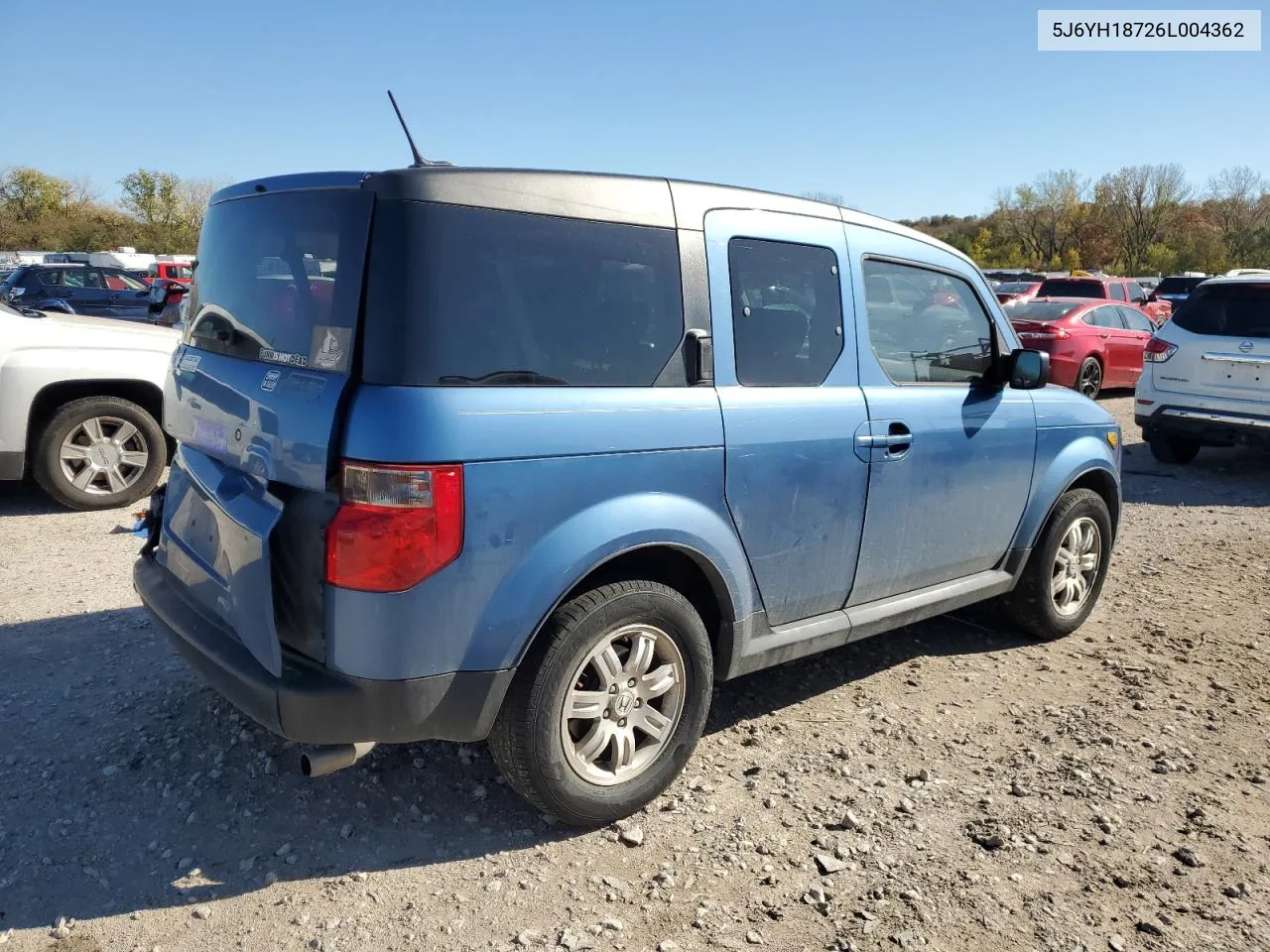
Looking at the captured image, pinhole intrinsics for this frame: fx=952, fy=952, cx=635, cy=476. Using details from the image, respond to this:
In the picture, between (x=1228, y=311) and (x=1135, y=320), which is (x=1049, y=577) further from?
(x=1135, y=320)

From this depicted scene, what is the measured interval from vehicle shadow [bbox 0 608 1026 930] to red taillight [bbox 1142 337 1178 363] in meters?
6.93

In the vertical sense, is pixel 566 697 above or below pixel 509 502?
below

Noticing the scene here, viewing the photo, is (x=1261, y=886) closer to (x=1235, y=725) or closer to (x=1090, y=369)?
(x=1235, y=725)

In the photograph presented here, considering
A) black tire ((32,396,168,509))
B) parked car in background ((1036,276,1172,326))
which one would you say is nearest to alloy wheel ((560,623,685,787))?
black tire ((32,396,168,509))

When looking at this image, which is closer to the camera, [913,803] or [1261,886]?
[1261,886]

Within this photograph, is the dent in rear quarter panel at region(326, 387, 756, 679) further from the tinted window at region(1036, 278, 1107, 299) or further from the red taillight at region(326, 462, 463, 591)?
the tinted window at region(1036, 278, 1107, 299)

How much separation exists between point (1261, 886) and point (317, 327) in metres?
3.24

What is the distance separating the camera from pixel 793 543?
3365 mm

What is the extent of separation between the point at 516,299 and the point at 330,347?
529 millimetres

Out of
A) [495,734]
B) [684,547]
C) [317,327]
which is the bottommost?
[495,734]

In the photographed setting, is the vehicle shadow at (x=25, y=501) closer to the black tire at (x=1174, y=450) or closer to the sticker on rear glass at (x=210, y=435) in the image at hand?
the sticker on rear glass at (x=210, y=435)

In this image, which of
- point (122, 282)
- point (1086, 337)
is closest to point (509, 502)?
point (1086, 337)

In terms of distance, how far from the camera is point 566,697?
2.85 m

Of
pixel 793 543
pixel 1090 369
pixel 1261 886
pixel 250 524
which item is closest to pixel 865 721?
pixel 793 543
